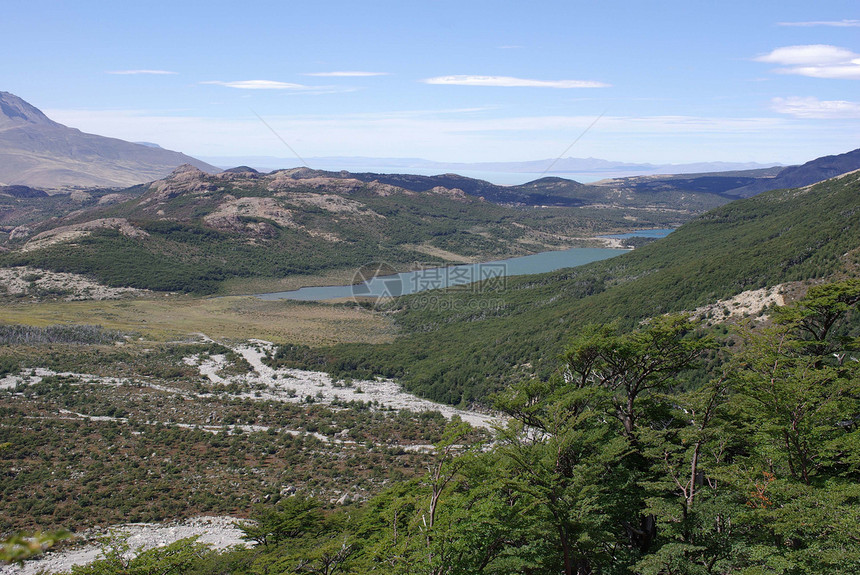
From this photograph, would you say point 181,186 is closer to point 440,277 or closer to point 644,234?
point 440,277

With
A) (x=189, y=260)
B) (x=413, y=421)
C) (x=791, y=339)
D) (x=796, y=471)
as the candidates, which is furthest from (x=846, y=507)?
(x=189, y=260)

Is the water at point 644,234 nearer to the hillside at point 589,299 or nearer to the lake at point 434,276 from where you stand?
the lake at point 434,276

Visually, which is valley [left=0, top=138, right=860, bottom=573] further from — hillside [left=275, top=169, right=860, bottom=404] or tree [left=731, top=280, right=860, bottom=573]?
hillside [left=275, top=169, right=860, bottom=404]

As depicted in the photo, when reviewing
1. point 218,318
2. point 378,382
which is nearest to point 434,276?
point 218,318

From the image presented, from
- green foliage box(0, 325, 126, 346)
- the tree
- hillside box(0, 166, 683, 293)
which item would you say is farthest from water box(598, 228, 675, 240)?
the tree

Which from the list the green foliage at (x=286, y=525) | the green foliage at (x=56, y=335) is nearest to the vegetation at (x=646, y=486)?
the green foliage at (x=286, y=525)
